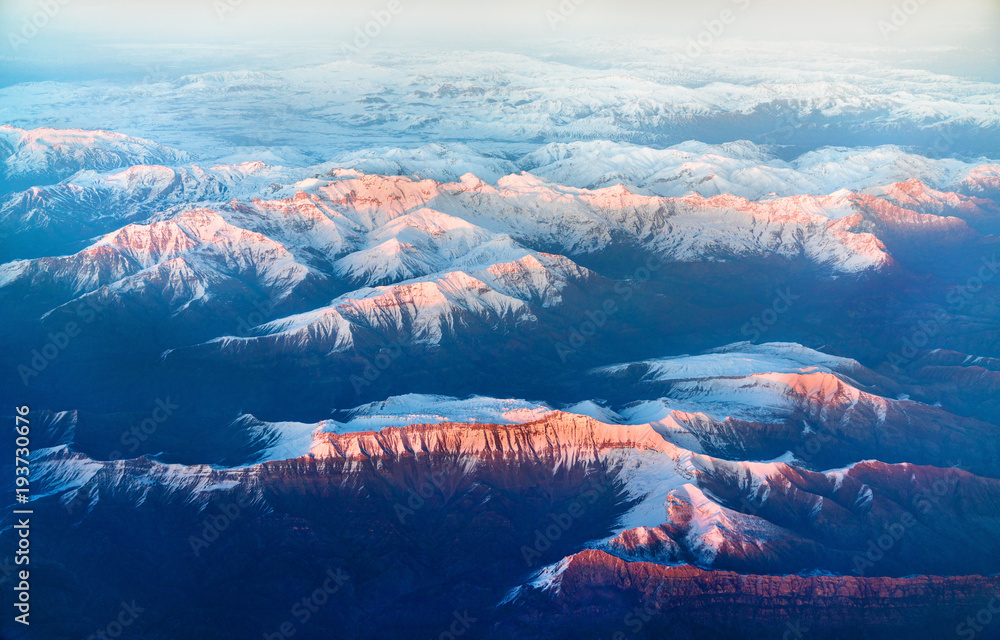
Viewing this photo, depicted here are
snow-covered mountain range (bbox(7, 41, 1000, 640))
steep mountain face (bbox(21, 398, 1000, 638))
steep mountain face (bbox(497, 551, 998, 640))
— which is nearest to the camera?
steep mountain face (bbox(497, 551, 998, 640))

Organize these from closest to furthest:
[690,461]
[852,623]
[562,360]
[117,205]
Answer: [852,623] < [690,461] < [562,360] < [117,205]

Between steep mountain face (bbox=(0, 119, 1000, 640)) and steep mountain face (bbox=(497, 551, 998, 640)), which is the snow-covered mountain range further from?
steep mountain face (bbox=(0, 119, 1000, 640))

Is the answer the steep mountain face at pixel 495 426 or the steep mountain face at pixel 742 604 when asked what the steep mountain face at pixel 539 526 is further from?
the steep mountain face at pixel 495 426

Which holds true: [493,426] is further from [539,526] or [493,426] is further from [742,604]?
[742,604]

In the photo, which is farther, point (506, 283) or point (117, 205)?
point (117, 205)

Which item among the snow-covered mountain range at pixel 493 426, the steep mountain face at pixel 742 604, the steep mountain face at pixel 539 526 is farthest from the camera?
the snow-covered mountain range at pixel 493 426

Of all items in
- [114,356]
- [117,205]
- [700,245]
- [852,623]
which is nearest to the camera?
[852,623]

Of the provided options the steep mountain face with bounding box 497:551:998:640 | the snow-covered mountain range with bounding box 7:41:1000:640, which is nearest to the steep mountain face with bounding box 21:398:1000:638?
the steep mountain face with bounding box 497:551:998:640

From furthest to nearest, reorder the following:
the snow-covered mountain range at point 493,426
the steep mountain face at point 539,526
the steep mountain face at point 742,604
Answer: the snow-covered mountain range at point 493,426 < the steep mountain face at point 539,526 < the steep mountain face at point 742,604

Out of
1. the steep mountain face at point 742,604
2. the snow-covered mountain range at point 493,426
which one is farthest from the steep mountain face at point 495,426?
the snow-covered mountain range at point 493,426

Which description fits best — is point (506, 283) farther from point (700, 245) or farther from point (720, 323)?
point (700, 245)

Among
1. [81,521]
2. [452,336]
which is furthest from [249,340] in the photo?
[81,521]
